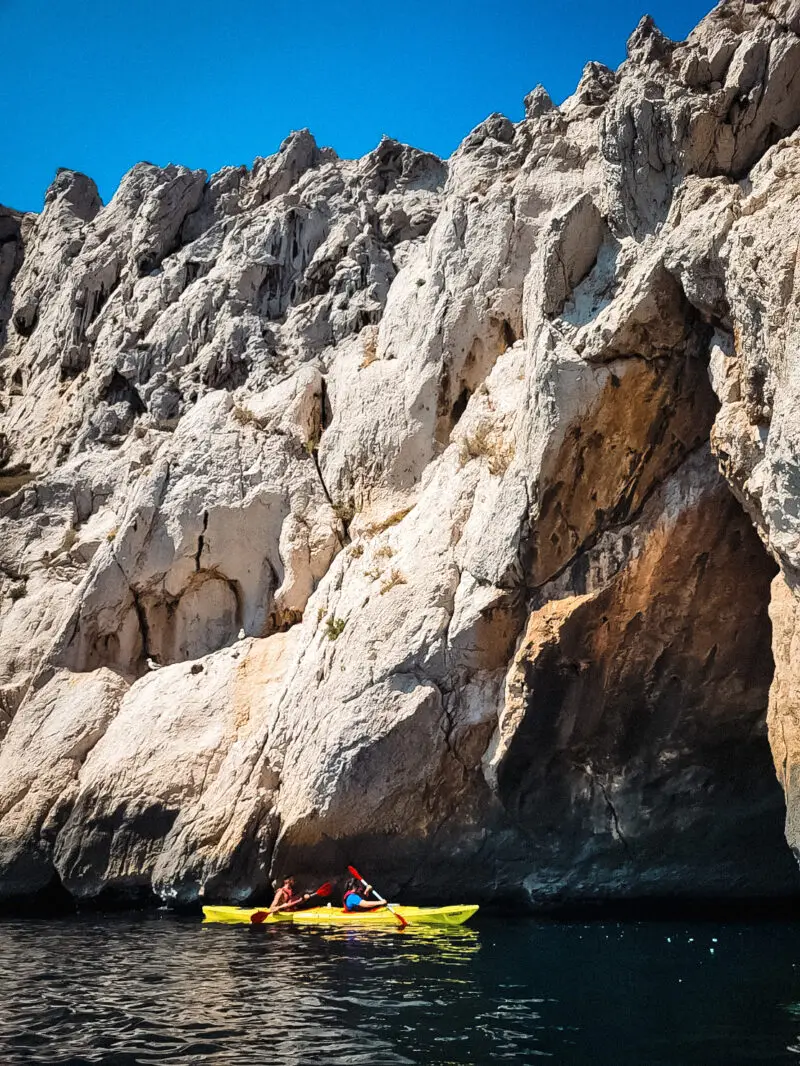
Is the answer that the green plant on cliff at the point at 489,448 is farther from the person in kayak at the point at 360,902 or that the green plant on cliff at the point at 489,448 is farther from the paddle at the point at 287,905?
the paddle at the point at 287,905

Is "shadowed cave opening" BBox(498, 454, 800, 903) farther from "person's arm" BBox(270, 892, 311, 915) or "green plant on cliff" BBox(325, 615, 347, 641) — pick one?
"green plant on cliff" BBox(325, 615, 347, 641)

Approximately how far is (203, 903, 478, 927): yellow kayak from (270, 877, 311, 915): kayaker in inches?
5.4

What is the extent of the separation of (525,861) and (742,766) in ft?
15.6

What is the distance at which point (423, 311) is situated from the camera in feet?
85.5

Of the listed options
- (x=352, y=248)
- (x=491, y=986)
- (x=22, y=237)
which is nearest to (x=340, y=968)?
(x=491, y=986)

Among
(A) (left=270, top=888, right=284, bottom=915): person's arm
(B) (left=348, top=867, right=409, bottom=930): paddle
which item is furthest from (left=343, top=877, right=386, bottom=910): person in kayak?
(A) (left=270, top=888, right=284, bottom=915): person's arm

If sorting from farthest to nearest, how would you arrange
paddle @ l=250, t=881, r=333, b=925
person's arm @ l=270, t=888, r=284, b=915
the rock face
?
1. person's arm @ l=270, t=888, r=284, b=915
2. paddle @ l=250, t=881, r=333, b=925
3. the rock face

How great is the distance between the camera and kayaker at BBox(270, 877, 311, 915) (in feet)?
62.2

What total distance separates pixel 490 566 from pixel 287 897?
8.05 metres

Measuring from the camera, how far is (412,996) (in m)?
11.7

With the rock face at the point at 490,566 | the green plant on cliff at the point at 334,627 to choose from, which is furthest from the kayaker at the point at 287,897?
the green plant on cliff at the point at 334,627

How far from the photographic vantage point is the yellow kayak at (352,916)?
17.5 meters

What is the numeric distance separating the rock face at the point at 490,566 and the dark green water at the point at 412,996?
7.90ft

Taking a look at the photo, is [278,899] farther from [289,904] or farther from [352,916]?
[352,916]
